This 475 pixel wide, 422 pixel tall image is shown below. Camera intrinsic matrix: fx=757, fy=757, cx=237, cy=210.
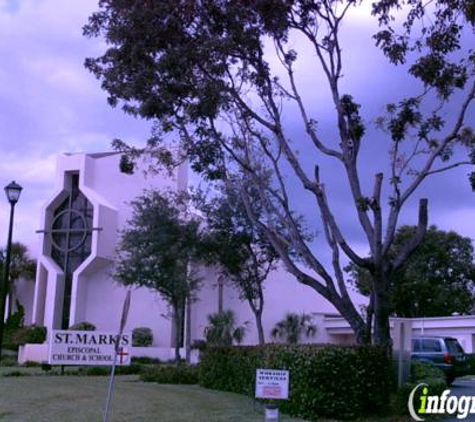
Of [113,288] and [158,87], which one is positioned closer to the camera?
[158,87]

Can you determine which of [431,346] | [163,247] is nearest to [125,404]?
[163,247]

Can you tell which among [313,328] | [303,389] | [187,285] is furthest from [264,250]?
[313,328]

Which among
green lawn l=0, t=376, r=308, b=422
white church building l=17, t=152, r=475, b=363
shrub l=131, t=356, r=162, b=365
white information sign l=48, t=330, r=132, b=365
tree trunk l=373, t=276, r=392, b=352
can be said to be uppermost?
white church building l=17, t=152, r=475, b=363

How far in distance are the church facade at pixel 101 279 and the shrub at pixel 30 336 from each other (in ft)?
6.53

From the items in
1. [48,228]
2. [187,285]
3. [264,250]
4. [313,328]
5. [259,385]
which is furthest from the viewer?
[48,228]

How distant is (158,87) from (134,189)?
26885 millimetres

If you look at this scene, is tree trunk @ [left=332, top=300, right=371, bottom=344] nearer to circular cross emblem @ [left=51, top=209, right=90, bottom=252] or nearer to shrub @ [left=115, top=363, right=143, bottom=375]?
shrub @ [left=115, top=363, right=143, bottom=375]

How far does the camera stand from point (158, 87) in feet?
60.4

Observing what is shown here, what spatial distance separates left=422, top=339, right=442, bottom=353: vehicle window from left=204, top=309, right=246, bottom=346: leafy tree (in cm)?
1409

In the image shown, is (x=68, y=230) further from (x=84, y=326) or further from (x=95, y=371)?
(x=95, y=371)

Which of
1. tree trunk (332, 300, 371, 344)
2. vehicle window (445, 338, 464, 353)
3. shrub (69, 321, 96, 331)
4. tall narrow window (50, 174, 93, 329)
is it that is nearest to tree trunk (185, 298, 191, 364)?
shrub (69, 321, 96, 331)

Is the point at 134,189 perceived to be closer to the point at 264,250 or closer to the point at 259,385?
the point at 264,250

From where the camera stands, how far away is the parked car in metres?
25.2

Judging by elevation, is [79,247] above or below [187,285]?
above
